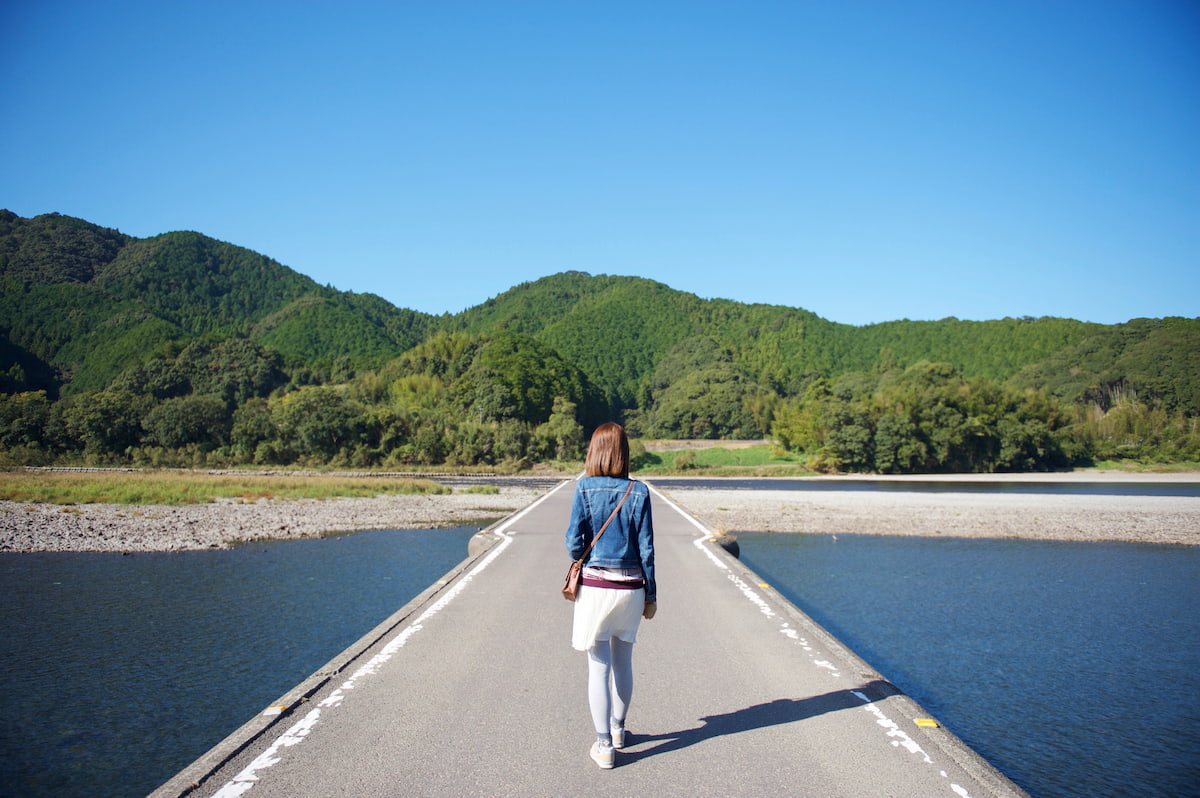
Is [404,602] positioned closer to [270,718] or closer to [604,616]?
[270,718]

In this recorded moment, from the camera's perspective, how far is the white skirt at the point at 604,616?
396 centimetres

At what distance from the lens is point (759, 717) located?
4.83 meters

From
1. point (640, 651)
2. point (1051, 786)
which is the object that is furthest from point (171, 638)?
point (1051, 786)

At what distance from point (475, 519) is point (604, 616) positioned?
21.9m

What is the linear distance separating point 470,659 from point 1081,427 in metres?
91.9

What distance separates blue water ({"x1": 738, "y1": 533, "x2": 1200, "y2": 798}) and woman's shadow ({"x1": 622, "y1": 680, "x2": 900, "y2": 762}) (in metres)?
1.94

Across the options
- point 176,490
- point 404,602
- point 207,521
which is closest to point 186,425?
point 176,490

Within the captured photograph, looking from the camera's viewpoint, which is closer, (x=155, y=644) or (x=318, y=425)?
(x=155, y=644)

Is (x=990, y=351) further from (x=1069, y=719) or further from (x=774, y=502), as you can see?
(x=1069, y=719)

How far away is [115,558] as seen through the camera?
16.0 metres

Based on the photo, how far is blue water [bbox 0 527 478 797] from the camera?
19.2ft

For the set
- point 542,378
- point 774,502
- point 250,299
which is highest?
point 250,299

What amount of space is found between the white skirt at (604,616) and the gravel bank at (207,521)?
17.0 m

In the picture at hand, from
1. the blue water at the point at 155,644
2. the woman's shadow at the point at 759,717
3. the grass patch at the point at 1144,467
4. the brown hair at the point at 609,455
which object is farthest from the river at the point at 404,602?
the grass patch at the point at 1144,467
